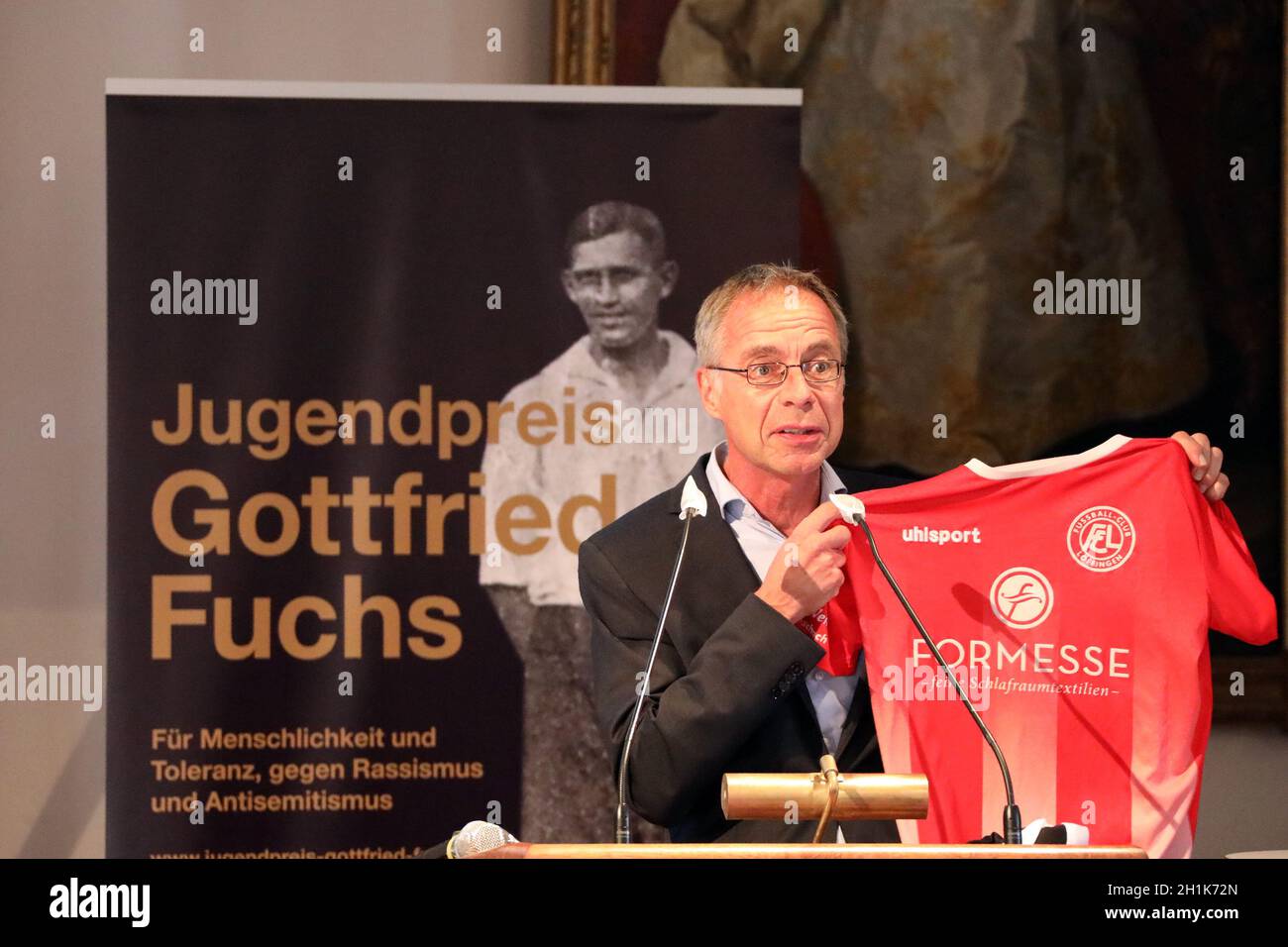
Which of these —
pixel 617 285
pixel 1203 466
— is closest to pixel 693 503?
pixel 1203 466

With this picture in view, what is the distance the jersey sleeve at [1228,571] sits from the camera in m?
2.63

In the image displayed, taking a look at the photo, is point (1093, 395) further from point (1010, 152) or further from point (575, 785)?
point (575, 785)

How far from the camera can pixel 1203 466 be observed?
8.59 ft

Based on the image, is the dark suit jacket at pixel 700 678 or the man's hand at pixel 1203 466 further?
the man's hand at pixel 1203 466

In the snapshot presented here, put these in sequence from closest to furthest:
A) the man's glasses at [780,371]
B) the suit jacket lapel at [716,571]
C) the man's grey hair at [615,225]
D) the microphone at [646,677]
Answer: the microphone at [646,677] < the suit jacket lapel at [716,571] < the man's glasses at [780,371] < the man's grey hair at [615,225]

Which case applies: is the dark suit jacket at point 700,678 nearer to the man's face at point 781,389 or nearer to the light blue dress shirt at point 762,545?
the light blue dress shirt at point 762,545

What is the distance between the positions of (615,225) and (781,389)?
1.23 meters

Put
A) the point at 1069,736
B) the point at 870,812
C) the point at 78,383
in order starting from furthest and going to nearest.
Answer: the point at 78,383
the point at 1069,736
the point at 870,812

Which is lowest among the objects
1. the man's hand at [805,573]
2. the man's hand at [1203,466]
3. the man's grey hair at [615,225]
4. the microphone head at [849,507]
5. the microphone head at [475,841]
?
the microphone head at [475,841]

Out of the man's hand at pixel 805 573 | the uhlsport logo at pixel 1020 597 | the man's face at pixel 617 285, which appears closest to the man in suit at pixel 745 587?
the man's hand at pixel 805 573

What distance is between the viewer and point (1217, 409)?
3887mm

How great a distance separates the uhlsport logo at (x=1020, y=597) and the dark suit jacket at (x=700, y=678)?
1.16 feet
